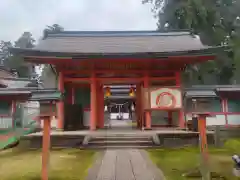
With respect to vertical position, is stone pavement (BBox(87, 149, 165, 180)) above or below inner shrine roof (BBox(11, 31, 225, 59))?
below

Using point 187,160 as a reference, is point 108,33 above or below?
above

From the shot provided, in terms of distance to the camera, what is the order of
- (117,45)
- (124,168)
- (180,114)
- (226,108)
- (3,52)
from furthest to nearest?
(3,52) → (226,108) → (117,45) → (180,114) → (124,168)

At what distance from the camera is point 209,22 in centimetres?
2891

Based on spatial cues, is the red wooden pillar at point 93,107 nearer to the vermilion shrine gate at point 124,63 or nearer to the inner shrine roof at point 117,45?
the vermilion shrine gate at point 124,63

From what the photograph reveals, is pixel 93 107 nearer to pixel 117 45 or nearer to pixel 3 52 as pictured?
pixel 117 45

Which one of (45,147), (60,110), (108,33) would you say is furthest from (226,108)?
(45,147)

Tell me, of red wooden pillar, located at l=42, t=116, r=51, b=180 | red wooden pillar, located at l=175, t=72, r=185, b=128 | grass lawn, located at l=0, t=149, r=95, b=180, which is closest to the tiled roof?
red wooden pillar, located at l=175, t=72, r=185, b=128

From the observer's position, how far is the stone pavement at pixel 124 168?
621 cm

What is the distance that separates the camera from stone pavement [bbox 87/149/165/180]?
621cm

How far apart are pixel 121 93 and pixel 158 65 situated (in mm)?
15076

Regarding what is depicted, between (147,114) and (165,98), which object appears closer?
(165,98)

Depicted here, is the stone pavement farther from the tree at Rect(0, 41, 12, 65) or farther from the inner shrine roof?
the tree at Rect(0, 41, 12, 65)

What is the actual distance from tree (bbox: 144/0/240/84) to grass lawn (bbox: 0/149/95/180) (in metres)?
20.4

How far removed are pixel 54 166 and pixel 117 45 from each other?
9.38m
